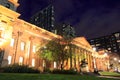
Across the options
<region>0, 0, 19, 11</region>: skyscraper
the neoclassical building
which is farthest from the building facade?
<region>0, 0, 19, 11</region>: skyscraper

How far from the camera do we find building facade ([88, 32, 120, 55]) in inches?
6396

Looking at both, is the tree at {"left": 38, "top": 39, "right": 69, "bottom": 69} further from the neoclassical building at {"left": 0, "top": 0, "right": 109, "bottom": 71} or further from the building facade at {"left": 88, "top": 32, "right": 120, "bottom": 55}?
the building facade at {"left": 88, "top": 32, "right": 120, "bottom": 55}

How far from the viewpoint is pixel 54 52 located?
44.9 metres

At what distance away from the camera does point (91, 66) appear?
77.8m

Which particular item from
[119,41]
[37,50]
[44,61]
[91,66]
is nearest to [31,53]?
[37,50]

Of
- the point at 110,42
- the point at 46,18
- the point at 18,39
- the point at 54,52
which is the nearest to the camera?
the point at 54,52

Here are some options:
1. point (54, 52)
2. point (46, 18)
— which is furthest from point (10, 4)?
point (46, 18)

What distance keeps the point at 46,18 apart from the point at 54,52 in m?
123

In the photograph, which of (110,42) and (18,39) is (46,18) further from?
(18,39)

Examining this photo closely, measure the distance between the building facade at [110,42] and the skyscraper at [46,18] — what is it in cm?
6187

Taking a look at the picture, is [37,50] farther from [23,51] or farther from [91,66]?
[91,66]

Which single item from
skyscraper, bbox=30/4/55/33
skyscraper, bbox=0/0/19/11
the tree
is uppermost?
skyscraper, bbox=30/4/55/33

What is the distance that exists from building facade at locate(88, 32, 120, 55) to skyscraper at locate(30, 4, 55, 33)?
61873 mm

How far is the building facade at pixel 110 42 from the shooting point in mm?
162450
